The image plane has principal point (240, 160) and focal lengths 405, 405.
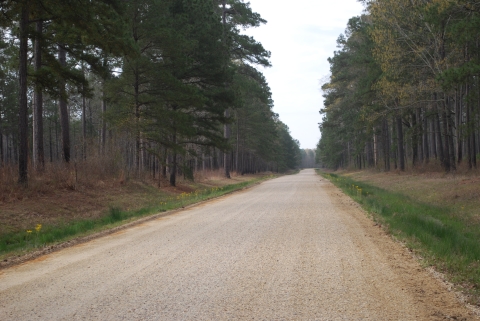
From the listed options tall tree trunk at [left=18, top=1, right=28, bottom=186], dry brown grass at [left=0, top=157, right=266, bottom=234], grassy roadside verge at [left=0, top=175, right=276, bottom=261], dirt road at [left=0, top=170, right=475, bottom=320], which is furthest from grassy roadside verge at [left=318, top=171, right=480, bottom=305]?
tall tree trunk at [left=18, top=1, right=28, bottom=186]

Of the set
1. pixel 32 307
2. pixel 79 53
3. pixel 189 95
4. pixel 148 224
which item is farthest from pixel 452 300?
pixel 189 95

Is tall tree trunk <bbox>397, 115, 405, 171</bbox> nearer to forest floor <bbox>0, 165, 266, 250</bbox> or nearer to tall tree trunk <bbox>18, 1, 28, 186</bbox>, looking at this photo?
forest floor <bbox>0, 165, 266, 250</bbox>

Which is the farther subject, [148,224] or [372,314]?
[148,224]

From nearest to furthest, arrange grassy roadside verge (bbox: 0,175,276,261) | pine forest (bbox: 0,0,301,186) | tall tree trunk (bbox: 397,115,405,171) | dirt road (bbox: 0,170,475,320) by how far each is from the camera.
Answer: dirt road (bbox: 0,170,475,320)
grassy roadside verge (bbox: 0,175,276,261)
pine forest (bbox: 0,0,301,186)
tall tree trunk (bbox: 397,115,405,171)

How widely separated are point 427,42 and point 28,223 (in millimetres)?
21676

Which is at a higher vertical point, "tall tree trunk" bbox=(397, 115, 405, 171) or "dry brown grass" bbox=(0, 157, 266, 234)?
"tall tree trunk" bbox=(397, 115, 405, 171)

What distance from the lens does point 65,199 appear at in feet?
47.9

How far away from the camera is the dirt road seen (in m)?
4.25

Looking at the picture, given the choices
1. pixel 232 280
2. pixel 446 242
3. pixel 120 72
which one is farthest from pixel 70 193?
pixel 446 242

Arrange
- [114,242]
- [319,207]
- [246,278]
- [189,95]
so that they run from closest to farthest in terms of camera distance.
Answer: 1. [246,278]
2. [114,242]
3. [319,207]
4. [189,95]

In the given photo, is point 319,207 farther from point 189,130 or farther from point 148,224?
point 189,130

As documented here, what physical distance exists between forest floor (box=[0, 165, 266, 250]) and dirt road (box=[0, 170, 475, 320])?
3996mm

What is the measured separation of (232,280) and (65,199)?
36.5 ft

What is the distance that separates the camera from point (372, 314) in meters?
4.05
